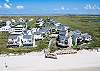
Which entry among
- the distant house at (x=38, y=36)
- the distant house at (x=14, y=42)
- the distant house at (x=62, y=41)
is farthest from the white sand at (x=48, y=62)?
the distant house at (x=38, y=36)

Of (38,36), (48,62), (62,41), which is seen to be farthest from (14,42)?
(48,62)

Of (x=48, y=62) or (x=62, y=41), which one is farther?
(x=62, y=41)

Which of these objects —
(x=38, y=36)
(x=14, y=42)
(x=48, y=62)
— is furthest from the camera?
(x=38, y=36)

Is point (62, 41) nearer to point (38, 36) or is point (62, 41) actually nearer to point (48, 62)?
point (38, 36)

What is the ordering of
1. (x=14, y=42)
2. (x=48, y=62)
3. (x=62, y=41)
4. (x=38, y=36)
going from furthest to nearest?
1. (x=38, y=36)
2. (x=62, y=41)
3. (x=14, y=42)
4. (x=48, y=62)

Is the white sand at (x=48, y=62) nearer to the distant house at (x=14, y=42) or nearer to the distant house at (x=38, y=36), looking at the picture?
the distant house at (x=14, y=42)

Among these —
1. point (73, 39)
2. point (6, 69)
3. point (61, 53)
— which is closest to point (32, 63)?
point (6, 69)

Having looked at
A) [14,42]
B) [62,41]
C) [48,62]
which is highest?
[14,42]

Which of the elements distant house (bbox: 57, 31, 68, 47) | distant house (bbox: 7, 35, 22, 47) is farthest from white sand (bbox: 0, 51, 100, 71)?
distant house (bbox: 57, 31, 68, 47)
